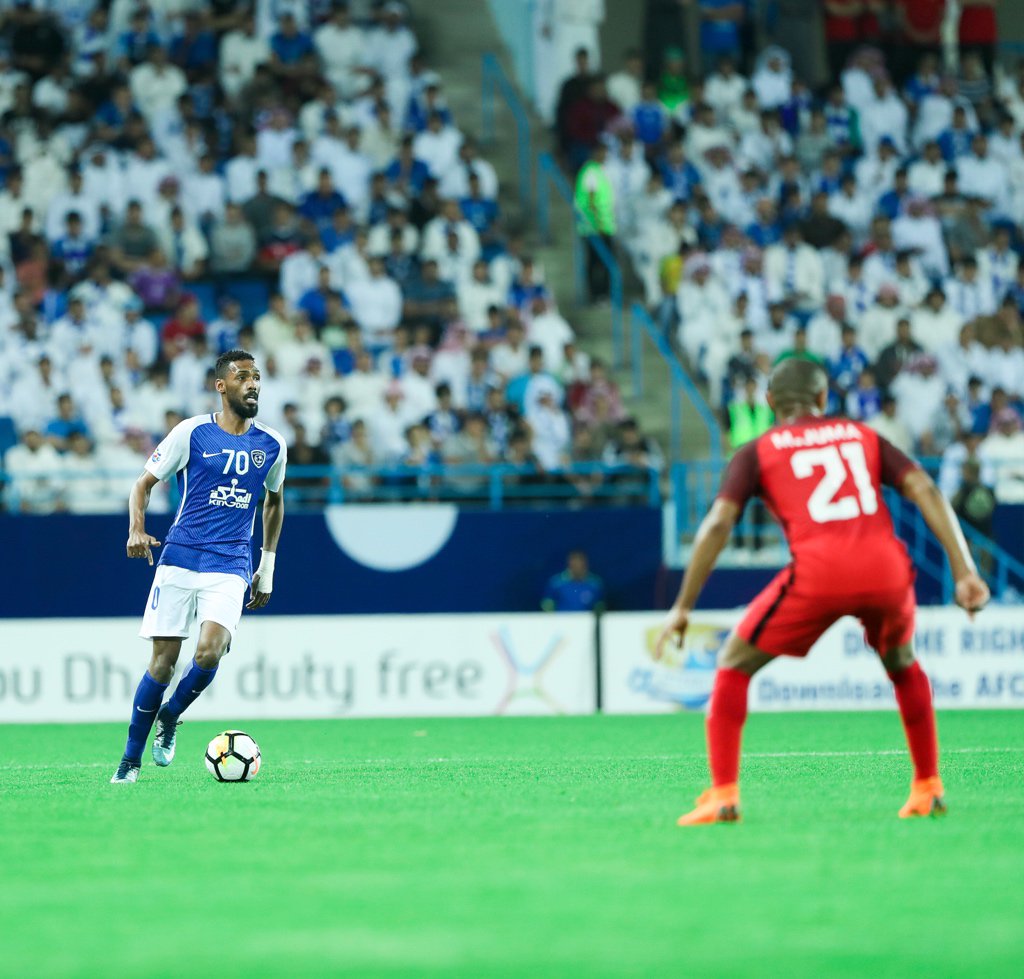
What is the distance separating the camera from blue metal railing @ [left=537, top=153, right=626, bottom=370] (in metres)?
23.9

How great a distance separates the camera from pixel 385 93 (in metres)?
24.5

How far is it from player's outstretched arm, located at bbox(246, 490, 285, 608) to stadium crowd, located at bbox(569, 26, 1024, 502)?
959 cm

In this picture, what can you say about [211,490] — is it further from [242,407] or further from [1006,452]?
[1006,452]

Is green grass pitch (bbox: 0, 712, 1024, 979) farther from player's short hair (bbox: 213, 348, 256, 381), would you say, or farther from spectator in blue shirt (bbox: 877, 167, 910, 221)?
spectator in blue shirt (bbox: 877, 167, 910, 221)

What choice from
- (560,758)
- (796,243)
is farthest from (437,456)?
(560,758)

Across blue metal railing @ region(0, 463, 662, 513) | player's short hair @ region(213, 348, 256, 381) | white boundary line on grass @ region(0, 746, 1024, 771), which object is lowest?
white boundary line on grass @ region(0, 746, 1024, 771)

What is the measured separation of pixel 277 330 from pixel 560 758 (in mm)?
9491

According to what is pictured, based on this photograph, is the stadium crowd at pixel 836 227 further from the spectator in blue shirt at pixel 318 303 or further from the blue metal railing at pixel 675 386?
the spectator in blue shirt at pixel 318 303

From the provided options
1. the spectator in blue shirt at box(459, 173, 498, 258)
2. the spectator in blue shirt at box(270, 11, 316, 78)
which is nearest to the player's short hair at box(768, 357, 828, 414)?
the spectator in blue shirt at box(459, 173, 498, 258)

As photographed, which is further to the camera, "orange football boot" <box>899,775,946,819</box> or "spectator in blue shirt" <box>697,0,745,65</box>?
"spectator in blue shirt" <box>697,0,745,65</box>

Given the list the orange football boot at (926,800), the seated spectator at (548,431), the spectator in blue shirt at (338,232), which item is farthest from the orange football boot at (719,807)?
the spectator in blue shirt at (338,232)

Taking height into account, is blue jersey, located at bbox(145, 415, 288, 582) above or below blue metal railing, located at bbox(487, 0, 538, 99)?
below

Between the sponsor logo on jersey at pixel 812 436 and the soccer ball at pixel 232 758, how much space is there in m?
4.12

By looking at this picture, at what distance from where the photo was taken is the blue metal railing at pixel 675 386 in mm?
22203
